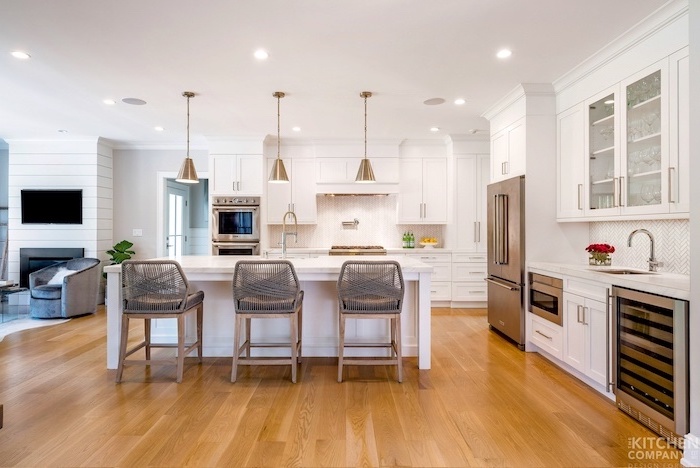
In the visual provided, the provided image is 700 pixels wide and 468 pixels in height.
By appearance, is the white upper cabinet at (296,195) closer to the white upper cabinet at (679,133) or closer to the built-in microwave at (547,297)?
the built-in microwave at (547,297)

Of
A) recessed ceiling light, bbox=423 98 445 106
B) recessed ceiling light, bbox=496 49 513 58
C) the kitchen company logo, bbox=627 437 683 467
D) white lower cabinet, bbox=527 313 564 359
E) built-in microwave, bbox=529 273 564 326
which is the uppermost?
recessed ceiling light, bbox=423 98 445 106

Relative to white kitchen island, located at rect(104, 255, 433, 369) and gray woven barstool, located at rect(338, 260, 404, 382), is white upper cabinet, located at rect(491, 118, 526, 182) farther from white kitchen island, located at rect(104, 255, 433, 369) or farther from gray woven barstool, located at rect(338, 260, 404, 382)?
gray woven barstool, located at rect(338, 260, 404, 382)

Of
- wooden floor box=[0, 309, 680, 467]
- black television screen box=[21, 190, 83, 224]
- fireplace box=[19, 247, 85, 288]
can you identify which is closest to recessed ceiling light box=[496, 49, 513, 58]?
wooden floor box=[0, 309, 680, 467]

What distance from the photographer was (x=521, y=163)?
4.04 metres

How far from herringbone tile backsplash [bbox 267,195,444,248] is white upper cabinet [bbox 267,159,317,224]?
402mm

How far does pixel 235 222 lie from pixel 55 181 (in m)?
2.93

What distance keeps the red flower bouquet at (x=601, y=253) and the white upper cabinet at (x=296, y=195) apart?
13.0 ft

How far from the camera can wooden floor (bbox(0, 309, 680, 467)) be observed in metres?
2.08

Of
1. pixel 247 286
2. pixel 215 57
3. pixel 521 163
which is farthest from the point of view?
pixel 521 163

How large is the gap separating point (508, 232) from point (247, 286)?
2.75 meters

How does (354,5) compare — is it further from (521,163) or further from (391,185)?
(391,185)

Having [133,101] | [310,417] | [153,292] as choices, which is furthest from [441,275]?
[133,101]

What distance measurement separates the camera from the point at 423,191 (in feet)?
20.9

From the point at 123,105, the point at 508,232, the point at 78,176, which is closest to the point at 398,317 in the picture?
the point at 508,232
